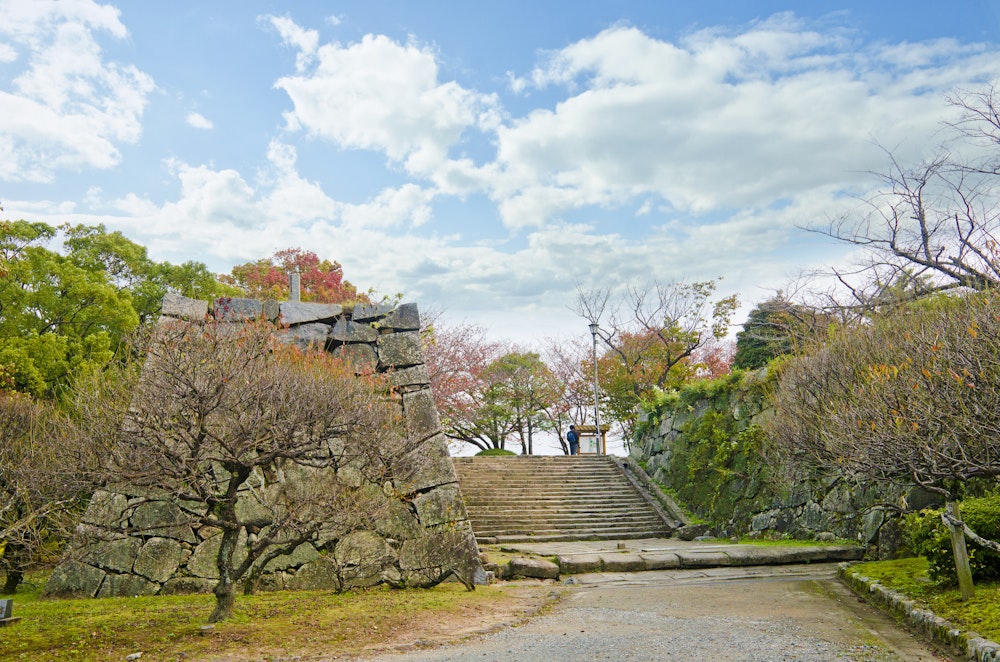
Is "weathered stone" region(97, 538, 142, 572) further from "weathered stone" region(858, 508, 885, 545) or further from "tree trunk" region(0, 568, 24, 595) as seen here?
"weathered stone" region(858, 508, 885, 545)

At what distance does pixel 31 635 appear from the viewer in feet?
20.9

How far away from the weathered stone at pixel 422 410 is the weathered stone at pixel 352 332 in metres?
1.76

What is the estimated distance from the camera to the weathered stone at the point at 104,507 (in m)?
9.59

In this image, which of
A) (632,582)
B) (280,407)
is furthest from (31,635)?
(632,582)

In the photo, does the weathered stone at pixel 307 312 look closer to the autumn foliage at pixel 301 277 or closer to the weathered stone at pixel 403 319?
the weathered stone at pixel 403 319

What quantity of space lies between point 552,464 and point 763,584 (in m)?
11.2

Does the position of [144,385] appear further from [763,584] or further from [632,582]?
[763,584]

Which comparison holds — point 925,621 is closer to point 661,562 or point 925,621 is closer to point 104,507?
point 661,562

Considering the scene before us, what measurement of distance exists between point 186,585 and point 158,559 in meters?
0.54

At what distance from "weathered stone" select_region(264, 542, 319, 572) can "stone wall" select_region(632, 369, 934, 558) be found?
27.5 feet

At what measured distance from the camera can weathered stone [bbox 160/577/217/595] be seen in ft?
30.2

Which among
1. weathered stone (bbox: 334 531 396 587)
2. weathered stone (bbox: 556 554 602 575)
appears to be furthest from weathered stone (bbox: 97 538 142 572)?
weathered stone (bbox: 556 554 602 575)

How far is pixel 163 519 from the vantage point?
962 centimetres

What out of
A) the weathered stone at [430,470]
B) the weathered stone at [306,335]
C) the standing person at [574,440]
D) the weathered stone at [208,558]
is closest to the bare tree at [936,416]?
the weathered stone at [430,470]
